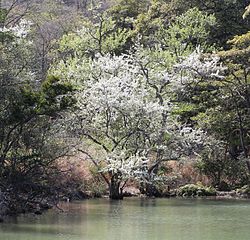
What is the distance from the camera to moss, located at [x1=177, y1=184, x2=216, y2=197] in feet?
90.5

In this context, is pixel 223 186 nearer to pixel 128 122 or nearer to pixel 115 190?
pixel 115 190

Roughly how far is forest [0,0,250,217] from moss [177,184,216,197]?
0.16 ft

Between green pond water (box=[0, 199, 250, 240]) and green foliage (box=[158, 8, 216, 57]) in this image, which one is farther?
green foliage (box=[158, 8, 216, 57])

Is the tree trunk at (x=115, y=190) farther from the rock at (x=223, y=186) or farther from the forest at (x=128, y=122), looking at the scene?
the rock at (x=223, y=186)

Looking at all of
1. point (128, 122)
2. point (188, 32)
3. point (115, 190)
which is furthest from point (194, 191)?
point (188, 32)

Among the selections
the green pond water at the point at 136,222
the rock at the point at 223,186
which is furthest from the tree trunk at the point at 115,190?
the rock at the point at 223,186

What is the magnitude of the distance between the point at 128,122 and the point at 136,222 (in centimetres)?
904

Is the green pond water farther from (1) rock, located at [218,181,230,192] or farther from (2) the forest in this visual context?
(1) rock, located at [218,181,230,192]

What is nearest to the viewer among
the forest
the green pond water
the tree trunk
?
the green pond water

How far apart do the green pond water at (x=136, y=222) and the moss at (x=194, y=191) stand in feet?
12.1

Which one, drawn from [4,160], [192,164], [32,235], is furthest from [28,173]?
[192,164]

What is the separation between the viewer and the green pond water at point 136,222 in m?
14.7

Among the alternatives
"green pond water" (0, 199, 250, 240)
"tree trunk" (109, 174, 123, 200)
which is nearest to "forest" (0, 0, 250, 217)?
"tree trunk" (109, 174, 123, 200)

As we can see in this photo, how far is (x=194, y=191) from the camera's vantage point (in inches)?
1089
